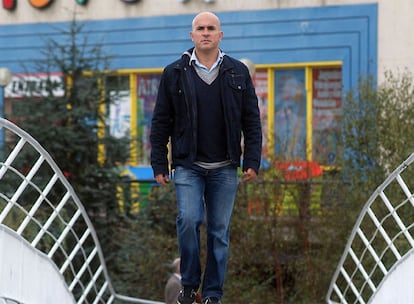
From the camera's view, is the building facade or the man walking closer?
the man walking

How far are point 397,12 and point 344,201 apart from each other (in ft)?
21.1

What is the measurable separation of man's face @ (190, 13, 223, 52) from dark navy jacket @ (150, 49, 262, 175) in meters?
0.16

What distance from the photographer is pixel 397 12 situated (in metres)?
18.0

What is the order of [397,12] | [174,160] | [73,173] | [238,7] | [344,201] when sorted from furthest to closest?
1. [238,7]
2. [397,12]
3. [73,173]
4. [344,201]
5. [174,160]

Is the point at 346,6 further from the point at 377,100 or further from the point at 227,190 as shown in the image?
the point at 227,190

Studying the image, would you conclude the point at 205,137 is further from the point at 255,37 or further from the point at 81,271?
the point at 255,37

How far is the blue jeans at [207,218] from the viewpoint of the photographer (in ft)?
21.0

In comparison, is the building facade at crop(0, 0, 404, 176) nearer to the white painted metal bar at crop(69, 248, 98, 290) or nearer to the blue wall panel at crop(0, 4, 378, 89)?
the blue wall panel at crop(0, 4, 378, 89)

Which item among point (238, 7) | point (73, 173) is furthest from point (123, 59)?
point (73, 173)

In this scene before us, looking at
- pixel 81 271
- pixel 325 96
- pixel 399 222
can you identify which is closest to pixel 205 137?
pixel 399 222

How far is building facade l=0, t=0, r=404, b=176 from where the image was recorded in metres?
18.1

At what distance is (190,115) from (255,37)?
1308 cm

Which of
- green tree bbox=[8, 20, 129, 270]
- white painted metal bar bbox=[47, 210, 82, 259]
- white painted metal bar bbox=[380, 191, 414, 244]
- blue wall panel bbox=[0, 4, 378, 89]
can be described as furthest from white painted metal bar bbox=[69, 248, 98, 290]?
blue wall panel bbox=[0, 4, 378, 89]

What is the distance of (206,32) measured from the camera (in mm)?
6238
